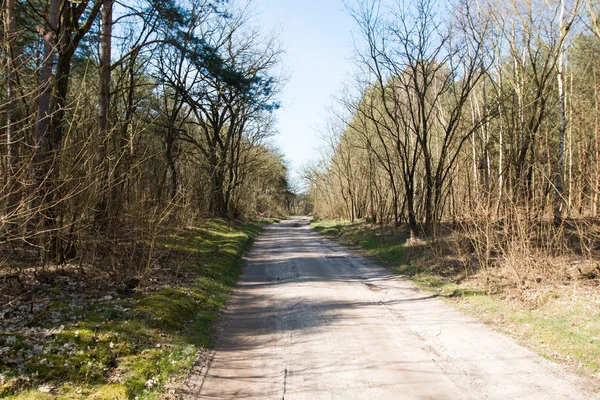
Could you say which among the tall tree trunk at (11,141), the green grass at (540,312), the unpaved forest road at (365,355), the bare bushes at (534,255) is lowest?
the unpaved forest road at (365,355)

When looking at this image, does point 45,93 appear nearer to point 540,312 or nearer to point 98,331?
Answer: point 98,331

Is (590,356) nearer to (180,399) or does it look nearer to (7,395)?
(180,399)

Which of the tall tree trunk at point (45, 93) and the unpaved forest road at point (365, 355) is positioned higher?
the tall tree trunk at point (45, 93)

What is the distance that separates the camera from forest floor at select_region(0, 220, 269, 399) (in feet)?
15.0

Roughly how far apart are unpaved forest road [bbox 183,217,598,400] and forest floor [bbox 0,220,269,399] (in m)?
0.47

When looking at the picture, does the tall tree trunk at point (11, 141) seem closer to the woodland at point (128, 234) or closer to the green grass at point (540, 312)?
the woodland at point (128, 234)

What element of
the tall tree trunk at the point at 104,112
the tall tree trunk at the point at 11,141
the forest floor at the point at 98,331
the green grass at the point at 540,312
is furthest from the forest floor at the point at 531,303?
the tall tree trunk at the point at 104,112

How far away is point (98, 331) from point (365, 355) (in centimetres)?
370

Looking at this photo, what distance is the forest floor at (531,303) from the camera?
591cm

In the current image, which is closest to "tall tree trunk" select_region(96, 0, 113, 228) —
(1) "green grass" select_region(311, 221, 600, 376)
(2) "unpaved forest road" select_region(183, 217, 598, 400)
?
(2) "unpaved forest road" select_region(183, 217, 598, 400)

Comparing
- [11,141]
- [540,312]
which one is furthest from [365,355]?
[11,141]

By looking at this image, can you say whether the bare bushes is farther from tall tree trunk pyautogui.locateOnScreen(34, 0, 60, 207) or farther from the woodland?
tall tree trunk pyautogui.locateOnScreen(34, 0, 60, 207)

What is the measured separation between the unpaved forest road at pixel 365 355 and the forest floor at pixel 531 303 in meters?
0.38

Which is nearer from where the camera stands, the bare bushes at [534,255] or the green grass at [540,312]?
the green grass at [540,312]
